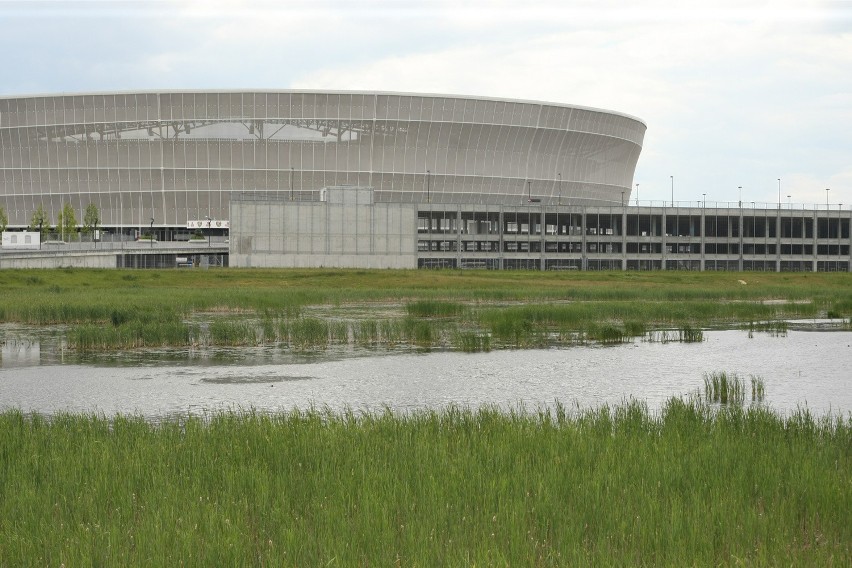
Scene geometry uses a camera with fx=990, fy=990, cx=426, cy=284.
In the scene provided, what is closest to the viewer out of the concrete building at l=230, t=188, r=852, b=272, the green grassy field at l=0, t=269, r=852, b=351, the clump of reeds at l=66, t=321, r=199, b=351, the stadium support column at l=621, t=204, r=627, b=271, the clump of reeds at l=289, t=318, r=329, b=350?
the clump of reeds at l=66, t=321, r=199, b=351

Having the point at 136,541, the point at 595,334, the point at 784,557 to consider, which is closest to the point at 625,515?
the point at 784,557

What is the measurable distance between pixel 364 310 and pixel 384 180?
90.3 meters

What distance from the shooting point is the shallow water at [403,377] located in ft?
71.5

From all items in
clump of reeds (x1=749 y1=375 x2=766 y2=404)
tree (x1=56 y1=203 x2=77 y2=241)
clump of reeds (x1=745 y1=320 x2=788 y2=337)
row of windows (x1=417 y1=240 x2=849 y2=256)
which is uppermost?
tree (x1=56 y1=203 x2=77 y2=241)

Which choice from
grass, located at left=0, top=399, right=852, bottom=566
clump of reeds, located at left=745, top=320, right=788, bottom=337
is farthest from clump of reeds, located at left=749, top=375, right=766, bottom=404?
clump of reeds, located at left=745, top=320, right=788, bottom=337

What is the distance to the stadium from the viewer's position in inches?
5300

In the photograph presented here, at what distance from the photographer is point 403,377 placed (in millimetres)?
26094

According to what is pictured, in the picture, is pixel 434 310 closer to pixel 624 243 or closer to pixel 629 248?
pixel 624 243

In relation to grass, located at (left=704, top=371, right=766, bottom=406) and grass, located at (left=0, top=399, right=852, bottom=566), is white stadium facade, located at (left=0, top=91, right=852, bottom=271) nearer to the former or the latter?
grass, located at (left=704, top=371, right=766, bottom=406)

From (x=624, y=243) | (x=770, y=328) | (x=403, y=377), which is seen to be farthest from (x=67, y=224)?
(x=403, y=377)

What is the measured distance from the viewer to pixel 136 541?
381 inches

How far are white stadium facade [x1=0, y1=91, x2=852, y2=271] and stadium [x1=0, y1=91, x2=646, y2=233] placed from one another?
8.0 inches

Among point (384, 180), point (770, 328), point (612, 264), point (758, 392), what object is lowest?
point (770, 328)

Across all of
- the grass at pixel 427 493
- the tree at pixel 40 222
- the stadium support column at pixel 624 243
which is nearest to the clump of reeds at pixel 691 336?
the grass at pixel 427 493
